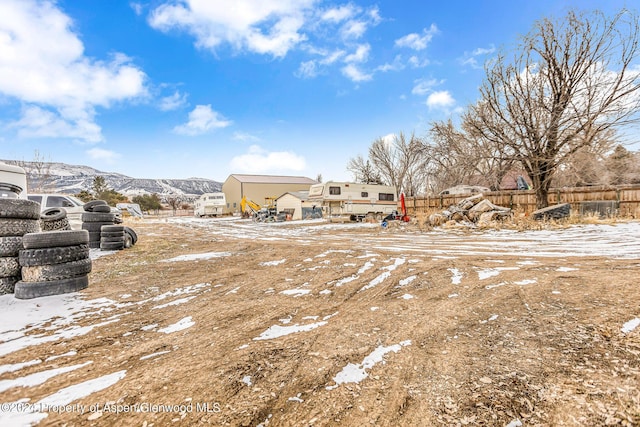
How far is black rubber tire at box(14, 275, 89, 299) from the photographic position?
3709mm

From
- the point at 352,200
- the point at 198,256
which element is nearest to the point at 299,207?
the point at 352,200

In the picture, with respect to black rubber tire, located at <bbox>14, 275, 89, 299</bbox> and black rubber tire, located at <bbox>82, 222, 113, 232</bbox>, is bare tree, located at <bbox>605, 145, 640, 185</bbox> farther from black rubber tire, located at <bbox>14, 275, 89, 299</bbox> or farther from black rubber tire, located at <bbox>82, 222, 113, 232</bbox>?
black rubber tire, located at <bbox>82, 222, 113, 232</bbox>

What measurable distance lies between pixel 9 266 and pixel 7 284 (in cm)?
24

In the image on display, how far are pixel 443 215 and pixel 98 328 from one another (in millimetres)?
14484

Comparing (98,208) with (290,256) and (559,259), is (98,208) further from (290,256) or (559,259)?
(559,259)

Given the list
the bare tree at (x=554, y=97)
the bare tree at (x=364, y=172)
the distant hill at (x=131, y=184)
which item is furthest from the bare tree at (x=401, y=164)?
the distant hill at (x=131, y=184)

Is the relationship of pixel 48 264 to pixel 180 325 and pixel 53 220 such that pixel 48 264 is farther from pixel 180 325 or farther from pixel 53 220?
pixel 53 220

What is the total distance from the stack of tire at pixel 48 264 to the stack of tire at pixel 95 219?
584 centimetres

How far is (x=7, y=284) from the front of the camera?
388 cm

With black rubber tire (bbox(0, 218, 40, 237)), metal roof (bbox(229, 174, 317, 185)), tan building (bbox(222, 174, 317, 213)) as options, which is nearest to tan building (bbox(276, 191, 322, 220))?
tan building (bbox(222, 174, 317, 213))

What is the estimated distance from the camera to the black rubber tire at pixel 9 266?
385cm

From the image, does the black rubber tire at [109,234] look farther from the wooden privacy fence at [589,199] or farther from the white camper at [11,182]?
the wooden privacy fence at [589,199]

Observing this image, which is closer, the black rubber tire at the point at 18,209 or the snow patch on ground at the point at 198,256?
the black rubber tire at the point at 18,209

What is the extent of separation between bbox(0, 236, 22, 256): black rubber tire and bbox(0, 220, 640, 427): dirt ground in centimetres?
98
